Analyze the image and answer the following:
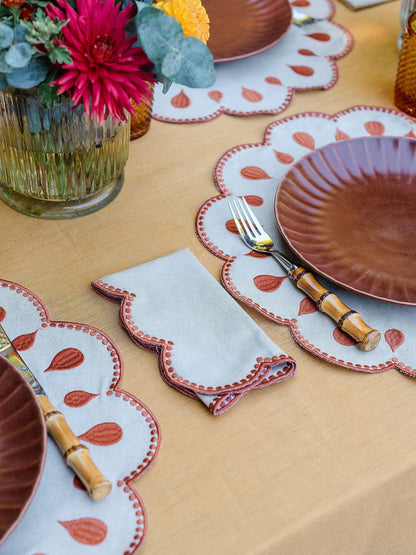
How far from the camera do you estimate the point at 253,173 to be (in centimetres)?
91

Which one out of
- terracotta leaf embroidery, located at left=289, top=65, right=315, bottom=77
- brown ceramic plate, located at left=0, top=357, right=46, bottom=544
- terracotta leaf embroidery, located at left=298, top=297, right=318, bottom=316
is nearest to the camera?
brown ceramic plate, located at left=0, top=357, right=46, bottom=544

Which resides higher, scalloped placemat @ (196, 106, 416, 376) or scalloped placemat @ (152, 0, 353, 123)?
scalloped placemat @ (152, 0, 353, 123)

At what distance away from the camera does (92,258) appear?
0.79m

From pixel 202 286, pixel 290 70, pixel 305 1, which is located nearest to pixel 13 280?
pixel 202 286

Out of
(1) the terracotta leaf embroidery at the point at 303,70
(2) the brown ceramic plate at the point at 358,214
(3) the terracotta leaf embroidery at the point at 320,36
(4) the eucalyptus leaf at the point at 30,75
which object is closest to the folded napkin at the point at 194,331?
(2) the brown ceramic plate at the point at 358,214

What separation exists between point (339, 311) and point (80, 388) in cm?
27

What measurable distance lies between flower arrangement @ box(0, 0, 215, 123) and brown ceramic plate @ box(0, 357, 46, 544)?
0.82 ft

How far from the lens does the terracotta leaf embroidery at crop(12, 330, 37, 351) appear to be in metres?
0.69

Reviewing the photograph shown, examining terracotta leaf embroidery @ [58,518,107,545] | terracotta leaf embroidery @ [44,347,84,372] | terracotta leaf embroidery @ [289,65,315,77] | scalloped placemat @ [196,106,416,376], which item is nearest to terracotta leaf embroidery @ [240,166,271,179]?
scalloped placemat @ [196,106,416,376]

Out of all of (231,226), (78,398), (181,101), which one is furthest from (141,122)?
(78,398)

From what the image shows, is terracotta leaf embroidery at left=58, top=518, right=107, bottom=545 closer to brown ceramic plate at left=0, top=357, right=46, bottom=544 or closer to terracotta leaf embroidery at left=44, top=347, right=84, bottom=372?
brown ceramic plate at left=0, top=357, right=46, bottom=544

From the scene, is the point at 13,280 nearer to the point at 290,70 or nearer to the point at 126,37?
the point at 126,37

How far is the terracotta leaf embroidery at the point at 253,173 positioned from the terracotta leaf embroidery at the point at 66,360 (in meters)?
0.35

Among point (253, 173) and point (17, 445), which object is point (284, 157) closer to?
point (253, 173)
